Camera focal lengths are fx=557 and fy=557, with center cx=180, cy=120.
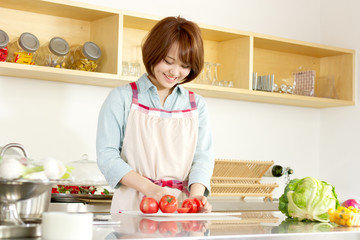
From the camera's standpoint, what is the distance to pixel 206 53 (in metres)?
3.95

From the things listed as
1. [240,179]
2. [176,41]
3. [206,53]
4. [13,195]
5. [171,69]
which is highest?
[206,53]

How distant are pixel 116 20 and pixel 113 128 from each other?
118 centimetres

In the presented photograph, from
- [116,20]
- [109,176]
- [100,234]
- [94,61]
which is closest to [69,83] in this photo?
[94,61]

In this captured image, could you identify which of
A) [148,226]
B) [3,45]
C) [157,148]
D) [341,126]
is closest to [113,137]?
[157,148]

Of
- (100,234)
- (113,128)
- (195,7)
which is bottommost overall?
(100,234)

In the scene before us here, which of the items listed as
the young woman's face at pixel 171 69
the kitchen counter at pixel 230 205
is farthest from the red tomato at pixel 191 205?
the kitchen counter at pixel 230 205

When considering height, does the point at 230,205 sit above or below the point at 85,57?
below

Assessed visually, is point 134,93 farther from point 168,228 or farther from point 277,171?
point 277,171

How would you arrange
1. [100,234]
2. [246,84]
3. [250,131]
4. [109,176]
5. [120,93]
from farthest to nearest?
[250,131], [246,84], [120,93], [109,176], [100,234]

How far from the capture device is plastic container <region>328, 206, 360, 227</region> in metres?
1.79

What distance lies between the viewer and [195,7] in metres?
3.92

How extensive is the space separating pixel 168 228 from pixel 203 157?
35.8 inches

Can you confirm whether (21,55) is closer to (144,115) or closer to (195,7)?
(144,115)

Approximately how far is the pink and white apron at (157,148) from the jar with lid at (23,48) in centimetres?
96
